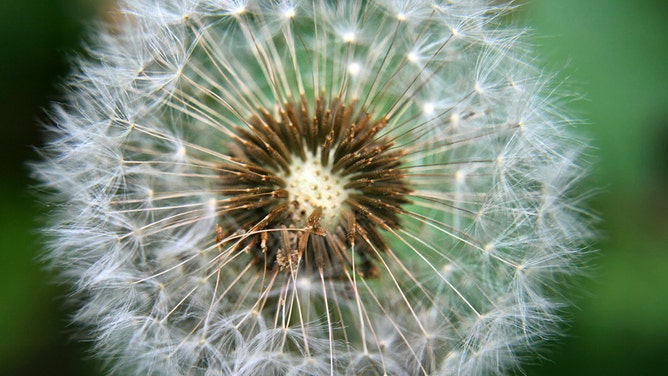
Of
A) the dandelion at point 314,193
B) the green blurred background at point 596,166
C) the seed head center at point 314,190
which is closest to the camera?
the dandelion at point 314,193

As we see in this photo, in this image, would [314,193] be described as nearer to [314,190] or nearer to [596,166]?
[314,190]

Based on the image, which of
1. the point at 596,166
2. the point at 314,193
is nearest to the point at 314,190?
the point at 314,193

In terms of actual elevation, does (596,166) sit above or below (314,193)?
above

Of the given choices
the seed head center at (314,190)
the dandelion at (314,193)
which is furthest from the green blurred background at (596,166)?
the seed head center at (314,190)

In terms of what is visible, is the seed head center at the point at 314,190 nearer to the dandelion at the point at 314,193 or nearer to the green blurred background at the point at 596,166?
the dandelion at the point at 314,193

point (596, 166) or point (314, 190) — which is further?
point (596, 166)

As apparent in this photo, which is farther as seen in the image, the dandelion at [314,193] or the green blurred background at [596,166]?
the green blurred background at [596,166]

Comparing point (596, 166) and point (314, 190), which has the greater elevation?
point (596, 166)
